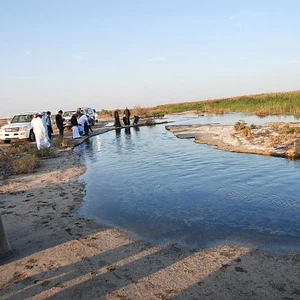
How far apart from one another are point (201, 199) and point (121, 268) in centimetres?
345

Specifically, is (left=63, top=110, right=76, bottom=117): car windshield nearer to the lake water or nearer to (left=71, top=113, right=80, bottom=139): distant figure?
(left=71, top=113, right=80, bottom=139): distant figure

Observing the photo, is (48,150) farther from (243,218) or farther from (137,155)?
(243,218)

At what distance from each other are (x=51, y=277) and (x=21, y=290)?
37cm

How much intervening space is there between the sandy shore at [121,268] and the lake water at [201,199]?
1.45 ft

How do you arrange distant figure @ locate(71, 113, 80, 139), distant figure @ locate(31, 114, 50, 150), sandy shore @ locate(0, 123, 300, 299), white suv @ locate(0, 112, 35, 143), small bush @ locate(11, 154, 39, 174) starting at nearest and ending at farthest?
1. sandy shore @ locate(0, 123, 300, 299)
2. small bush @ locate(11, 154, 39, 174)
3. distant figure @ locate(31, 114, 50, 150)
4. white suv @ locate(0, 112, 35, 143)
5. distant figure @ locate(71, 113, 80, 139)

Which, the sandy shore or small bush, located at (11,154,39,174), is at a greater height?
small bush, located at (11,154,39,174)

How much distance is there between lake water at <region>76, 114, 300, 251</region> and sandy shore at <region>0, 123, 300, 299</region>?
443 mm

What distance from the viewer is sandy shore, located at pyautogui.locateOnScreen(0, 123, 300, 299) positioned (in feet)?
11.6

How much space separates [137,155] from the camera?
1426 centimetres

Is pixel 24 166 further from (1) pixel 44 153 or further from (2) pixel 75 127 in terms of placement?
(2) pixel 75 127

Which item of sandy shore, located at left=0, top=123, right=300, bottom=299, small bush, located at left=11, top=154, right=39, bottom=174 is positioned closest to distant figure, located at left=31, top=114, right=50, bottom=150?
small bush, located at left=11, top=154, right=39, bottom=174

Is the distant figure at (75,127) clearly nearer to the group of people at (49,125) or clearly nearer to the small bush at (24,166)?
the group of people at (49,125)

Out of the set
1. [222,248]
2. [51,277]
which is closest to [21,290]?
[51,277]

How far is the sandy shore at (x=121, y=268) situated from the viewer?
353cm
